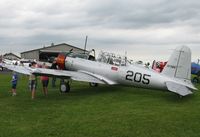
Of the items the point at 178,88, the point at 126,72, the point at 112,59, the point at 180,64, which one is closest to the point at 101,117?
the point at 178,88

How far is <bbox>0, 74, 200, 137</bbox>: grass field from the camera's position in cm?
653

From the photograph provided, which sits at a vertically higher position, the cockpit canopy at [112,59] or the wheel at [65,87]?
the cockpit canopy at [112,59]

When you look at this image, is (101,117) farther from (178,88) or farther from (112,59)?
(112,59)

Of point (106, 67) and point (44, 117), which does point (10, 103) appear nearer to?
point (44, 117)

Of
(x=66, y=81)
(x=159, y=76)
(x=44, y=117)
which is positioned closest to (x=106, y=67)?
(x=66, y=81)

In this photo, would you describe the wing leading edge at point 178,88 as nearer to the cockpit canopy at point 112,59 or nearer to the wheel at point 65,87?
the cockpit canopy at point 112,59

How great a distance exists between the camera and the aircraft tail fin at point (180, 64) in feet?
39.7

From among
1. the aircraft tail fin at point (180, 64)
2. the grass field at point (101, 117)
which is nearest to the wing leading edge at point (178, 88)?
the grass field at point (101, 117)

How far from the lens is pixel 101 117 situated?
8.09 metres

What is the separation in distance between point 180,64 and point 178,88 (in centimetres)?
140

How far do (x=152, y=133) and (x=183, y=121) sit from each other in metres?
1.50

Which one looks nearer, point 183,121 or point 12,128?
point 12,128

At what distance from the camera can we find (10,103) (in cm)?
1041

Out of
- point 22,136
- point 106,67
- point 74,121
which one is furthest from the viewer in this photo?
point 106,67
